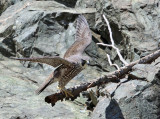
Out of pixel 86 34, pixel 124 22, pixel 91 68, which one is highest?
pixel 86 34

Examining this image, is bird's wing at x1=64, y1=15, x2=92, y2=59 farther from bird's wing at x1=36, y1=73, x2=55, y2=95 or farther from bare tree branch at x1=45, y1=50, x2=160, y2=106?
bird's wing at x1=36, y1=73, x2=55, y2=95

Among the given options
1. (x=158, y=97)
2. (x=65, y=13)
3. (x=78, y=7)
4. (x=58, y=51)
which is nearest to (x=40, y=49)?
(x=58, y=51)

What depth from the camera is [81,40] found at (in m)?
5.97

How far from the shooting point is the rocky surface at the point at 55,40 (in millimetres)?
6691

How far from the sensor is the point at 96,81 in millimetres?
5020

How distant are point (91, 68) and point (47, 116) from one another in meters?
2.60

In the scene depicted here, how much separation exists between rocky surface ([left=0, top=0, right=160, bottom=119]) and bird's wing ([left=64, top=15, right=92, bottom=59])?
3.99 feet

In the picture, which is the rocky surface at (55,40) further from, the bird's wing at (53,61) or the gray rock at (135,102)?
the bird's wing at (53,61)

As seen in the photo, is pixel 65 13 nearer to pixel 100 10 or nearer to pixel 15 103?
pixel 100 10

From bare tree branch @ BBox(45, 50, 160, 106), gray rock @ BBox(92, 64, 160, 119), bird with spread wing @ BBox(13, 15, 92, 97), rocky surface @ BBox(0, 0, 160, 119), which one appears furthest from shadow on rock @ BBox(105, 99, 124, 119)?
rocky surface @ BBox(0, 0, 160, 119)

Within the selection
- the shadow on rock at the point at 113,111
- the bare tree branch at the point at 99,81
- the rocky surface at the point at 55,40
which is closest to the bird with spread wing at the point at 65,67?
the bare tree branch at the point at 99,81

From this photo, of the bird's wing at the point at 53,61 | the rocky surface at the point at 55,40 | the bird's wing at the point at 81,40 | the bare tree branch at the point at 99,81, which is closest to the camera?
the bird's wing at the point at 53,61

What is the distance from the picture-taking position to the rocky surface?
6691mm

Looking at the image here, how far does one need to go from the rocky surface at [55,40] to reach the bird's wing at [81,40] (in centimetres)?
122
